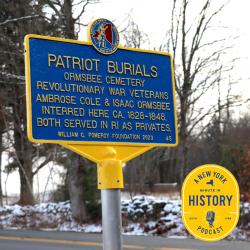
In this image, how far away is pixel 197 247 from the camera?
1184 cm

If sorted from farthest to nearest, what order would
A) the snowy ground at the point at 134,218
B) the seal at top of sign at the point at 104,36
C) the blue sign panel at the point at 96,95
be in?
the snowy ground at the point at 134,218
the seal at top of sign at the point at 104,36
the blue sign panel at the point at 96,95

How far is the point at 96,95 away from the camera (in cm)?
468

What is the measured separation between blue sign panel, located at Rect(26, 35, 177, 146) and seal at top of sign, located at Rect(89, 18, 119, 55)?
2.2 inches

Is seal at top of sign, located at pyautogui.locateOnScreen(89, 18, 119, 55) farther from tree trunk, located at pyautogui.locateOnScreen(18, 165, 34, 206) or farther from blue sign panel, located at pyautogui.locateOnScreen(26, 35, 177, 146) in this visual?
tree trunk, located at pyautogui.locateOnScreen(18, 165, 34, 206)

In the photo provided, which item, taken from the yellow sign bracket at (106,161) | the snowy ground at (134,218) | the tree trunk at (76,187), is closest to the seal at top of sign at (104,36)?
the yellow sign bracket at (106,161)

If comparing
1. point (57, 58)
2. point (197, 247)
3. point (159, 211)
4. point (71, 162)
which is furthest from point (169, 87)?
point (71, 162)

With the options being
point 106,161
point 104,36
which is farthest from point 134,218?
point 104,36

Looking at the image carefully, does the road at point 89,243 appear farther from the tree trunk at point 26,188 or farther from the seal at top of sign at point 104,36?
the tree trunk at point 26,188

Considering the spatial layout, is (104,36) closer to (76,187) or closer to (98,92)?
(98,92)

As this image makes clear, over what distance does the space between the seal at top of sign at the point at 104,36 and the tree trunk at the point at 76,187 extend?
1451 centimetres

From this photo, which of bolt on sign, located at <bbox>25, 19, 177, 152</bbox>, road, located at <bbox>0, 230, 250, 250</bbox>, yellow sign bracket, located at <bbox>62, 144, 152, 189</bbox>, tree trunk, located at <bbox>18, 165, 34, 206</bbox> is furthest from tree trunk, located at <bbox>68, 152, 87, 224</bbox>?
yellow sign bracket, located at <bbox>62, 144, 152, 189</bbox>

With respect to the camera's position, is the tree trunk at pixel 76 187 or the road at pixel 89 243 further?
the tree trunk at pixel 76 187

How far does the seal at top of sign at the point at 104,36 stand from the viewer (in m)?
4.68

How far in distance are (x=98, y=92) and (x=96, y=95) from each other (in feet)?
0.12
